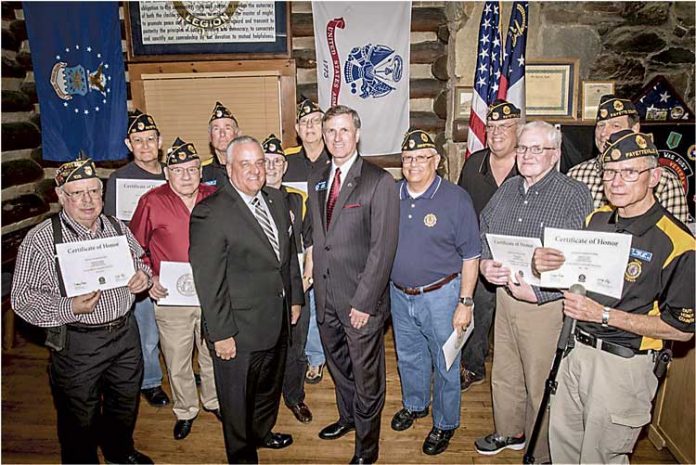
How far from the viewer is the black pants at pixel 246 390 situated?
2.78 meters

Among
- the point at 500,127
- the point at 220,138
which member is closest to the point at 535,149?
the point at 500,127

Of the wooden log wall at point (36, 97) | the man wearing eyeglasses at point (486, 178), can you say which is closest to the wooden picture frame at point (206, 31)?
the wooden log wall at point (36, 97)

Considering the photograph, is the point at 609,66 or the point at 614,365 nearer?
the point at 614,365

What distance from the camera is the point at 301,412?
3.63 m

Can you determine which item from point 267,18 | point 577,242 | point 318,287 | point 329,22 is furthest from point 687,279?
point 267,18

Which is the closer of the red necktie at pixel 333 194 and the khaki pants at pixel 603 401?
the khaki pants at pixel 603 401

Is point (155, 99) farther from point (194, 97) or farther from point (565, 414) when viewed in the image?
point (565, 414)

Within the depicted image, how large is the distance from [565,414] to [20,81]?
20.9ft

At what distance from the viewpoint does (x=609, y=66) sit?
469 cm

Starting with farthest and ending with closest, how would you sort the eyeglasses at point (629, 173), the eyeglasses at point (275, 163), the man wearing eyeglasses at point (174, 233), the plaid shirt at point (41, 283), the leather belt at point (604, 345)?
the eyeglasses at point (275, 163) → the man wearing eyeglasses at point (174, 233) → the plaid shirt at point (41, 283) → the leather belt at point (604, 345) → the eyeglasses at point (629, 173)

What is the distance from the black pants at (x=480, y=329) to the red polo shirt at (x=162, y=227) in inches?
85.0

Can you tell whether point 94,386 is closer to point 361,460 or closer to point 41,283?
point 41,283

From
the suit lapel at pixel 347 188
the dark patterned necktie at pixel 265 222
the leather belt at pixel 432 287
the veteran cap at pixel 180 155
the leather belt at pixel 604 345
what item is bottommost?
the leather belt at pixel 604 345

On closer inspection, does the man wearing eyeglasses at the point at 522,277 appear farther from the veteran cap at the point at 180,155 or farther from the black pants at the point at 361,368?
the veteran cap at the point at 180,155
